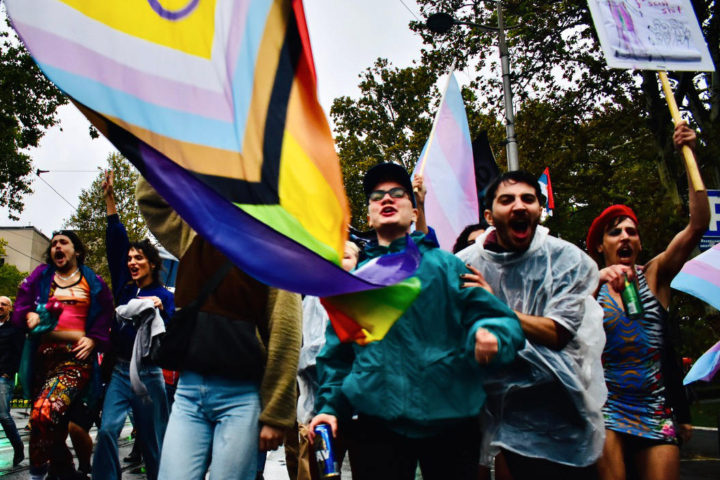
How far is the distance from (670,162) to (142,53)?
13.4 metres

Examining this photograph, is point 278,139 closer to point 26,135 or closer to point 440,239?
point 440,239

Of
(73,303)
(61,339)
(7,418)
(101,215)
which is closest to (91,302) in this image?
(73,303)

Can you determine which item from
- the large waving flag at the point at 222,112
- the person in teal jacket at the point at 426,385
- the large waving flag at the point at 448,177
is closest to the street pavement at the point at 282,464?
the large waving flag at the point at 448,177

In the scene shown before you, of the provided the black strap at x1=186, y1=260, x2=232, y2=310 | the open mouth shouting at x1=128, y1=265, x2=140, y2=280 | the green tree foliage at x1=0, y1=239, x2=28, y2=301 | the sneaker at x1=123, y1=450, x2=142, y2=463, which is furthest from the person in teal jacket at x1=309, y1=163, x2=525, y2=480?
the green tree foliage at x1=0, y1=239, x2=28, y2=301

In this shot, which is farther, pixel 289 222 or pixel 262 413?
pixel 262 413

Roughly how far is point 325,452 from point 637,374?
6.26ft

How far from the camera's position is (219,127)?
220cm

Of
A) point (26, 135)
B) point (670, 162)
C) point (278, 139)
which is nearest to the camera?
point (278, 139)

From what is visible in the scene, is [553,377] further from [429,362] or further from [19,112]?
[19,112]

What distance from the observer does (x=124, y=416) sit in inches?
194

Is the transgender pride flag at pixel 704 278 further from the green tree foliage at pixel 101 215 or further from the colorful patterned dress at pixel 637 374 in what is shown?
the green tree foliage at pixel 101 215

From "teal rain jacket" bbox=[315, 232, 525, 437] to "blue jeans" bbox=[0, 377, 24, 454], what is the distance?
19.1 feet

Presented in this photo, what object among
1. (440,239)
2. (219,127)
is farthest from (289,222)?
(440,239)

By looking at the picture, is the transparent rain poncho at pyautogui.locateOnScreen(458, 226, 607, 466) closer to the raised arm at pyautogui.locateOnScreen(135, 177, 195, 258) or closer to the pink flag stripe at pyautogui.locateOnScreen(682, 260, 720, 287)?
the raised arm at pyautogui.locateOnScreen(135, 177, 195, 258)
